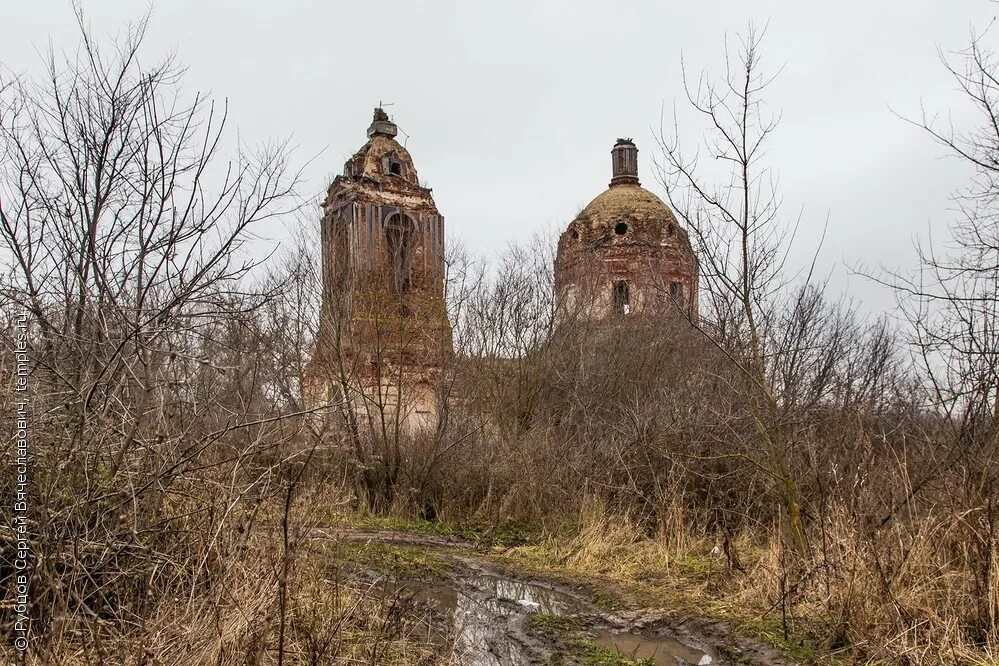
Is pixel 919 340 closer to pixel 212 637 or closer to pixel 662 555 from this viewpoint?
pixel 662 555

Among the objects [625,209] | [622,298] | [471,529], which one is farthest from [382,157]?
[471,529]

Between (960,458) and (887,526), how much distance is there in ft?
2.39

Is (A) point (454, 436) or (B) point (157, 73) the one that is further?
(A) point (454, 436)

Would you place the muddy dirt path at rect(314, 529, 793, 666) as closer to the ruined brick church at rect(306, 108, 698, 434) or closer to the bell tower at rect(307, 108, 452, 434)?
the ruined brick church at rect(306, 108, 698, 434)

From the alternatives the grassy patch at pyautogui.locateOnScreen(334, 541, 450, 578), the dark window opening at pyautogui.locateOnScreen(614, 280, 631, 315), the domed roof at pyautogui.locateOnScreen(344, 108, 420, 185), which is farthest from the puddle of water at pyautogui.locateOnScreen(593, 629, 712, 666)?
the domed roof at pyautogui.locateOnScreen(344, 108, 420, 185)

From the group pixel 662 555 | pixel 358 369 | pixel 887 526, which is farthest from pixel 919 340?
pixel 358 369

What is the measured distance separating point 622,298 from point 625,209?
26.9ft

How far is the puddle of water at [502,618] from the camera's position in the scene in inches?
241

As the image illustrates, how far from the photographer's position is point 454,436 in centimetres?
1445

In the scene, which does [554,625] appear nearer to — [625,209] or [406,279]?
[406,279]

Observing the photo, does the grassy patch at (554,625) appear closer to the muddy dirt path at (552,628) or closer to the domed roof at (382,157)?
the muddy dirt path at (552,628)

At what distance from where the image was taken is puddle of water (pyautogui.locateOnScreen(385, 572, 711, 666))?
6.11 metres

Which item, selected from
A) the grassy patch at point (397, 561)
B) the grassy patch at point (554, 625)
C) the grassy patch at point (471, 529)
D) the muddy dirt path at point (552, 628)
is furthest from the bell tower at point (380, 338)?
the grassy patch at point (554, 625)

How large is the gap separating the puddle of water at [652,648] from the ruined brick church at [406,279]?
3.06 meters
